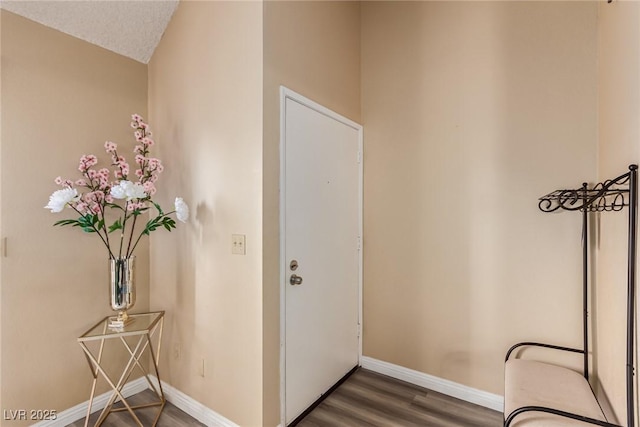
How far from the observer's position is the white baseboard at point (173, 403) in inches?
71.0

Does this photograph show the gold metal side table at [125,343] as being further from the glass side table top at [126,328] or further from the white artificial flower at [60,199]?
the white artificial flower at [60,199]

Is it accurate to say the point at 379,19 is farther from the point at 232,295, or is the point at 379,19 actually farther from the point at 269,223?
the point at 232,295

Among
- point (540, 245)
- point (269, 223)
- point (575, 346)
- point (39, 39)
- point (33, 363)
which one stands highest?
point (39, 39)

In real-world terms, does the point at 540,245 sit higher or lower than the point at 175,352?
higher

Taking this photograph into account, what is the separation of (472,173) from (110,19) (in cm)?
254

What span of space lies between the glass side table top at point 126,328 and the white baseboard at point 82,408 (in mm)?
523

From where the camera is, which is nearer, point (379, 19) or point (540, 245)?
point (540, 245)

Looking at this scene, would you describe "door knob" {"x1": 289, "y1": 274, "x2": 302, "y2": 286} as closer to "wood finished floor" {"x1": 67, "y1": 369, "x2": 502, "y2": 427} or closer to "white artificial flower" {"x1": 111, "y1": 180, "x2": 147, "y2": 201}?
"wood finished floor" {"x1": 67, "y1": 369, "x2": 502, "y2": 427}

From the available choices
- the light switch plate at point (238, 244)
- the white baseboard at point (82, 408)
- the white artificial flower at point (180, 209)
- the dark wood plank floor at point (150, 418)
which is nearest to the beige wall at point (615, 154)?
the light switch plate at point (238, 244)

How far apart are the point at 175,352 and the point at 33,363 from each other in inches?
29.2

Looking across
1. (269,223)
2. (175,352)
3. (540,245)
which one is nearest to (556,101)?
(540,245)

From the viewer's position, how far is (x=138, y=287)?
7.13 feet

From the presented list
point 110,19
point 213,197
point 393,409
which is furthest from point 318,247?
point 110,19

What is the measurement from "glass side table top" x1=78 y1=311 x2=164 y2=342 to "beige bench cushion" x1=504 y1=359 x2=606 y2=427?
1.89 meters
